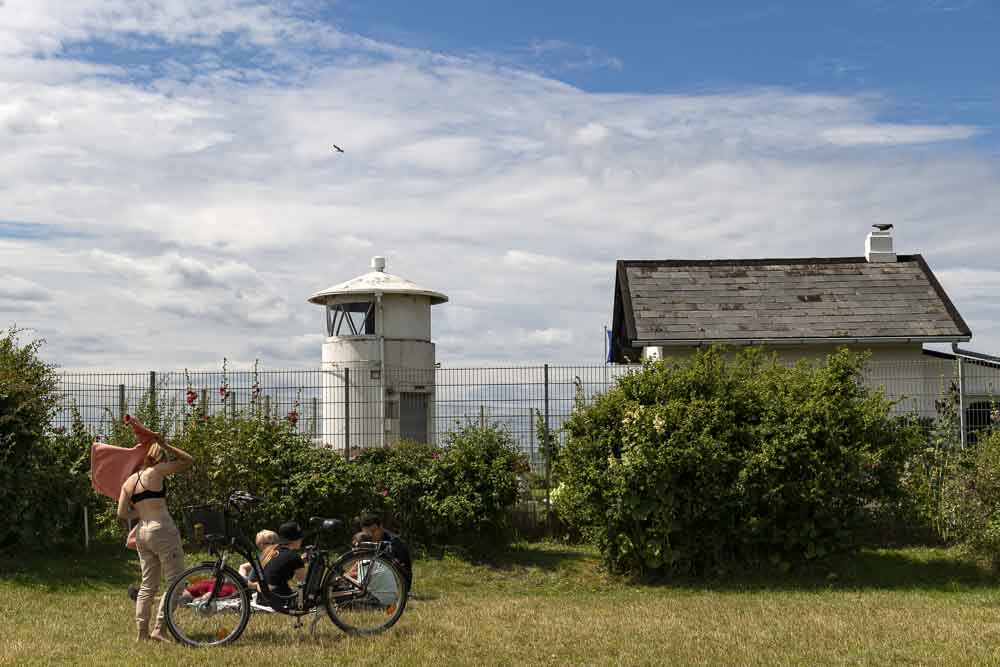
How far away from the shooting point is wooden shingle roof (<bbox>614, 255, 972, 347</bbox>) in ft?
68.6

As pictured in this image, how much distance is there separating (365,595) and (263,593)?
867 millimetres

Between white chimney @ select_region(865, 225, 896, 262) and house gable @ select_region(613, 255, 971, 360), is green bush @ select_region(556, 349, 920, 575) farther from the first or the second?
white chimney @ select_region(865, 225, 896, 262)

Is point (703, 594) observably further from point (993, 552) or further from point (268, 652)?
point (268, 652)

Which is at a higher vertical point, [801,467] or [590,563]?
[801,467]

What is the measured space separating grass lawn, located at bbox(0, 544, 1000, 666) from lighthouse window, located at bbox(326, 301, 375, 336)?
9.39 m

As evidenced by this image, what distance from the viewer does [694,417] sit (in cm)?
1357

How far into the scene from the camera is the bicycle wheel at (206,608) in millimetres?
9125

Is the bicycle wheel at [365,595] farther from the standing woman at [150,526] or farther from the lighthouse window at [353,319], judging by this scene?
the lighthouse window at [353,319]

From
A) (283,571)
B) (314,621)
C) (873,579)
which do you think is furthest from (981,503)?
(283,571)

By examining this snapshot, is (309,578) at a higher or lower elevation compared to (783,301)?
lower

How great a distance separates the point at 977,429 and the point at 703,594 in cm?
567

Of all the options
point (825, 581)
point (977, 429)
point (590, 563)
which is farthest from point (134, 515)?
point (977, 429)

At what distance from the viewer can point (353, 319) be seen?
24.1 metres

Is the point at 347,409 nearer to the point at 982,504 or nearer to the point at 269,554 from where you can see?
the point at 269,554
